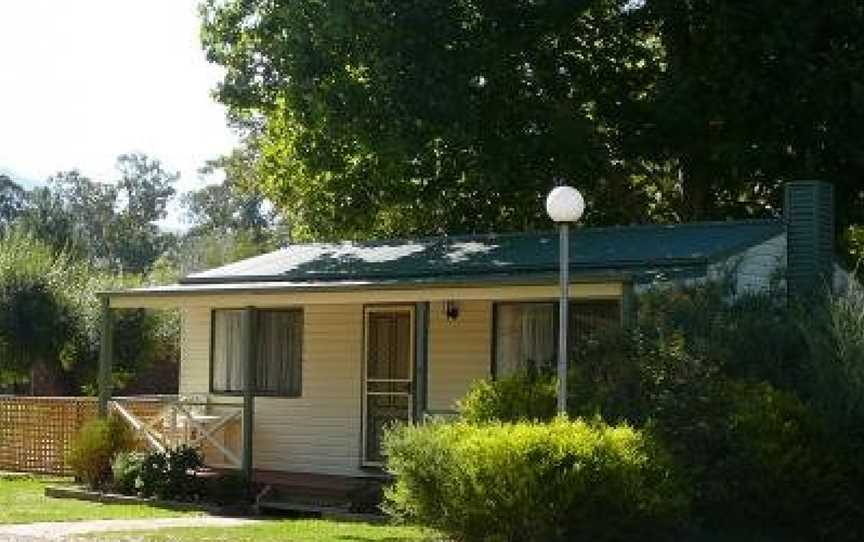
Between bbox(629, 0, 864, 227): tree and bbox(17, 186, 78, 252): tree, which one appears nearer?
bbox(629, 0, 864, 227): tree

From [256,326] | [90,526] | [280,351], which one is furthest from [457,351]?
[90,526]

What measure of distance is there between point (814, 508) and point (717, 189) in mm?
12531

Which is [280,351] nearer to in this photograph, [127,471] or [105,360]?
[105,360]

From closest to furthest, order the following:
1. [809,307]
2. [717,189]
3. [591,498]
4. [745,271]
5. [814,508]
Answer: [591,498], [814,508], [809,307], [745,271], [717,189]

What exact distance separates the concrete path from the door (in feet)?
9.65

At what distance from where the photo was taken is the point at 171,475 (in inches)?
779

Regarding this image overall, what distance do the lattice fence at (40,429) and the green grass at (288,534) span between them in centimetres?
822

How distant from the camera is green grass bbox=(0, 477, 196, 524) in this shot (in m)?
17.2

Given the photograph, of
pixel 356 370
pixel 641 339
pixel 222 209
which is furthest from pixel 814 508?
pixel 222 209

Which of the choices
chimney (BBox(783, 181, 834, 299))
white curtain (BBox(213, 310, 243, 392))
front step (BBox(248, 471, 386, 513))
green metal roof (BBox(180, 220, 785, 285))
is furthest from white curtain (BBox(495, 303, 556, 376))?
white curtain (BBox(213, 310, 243, 392))

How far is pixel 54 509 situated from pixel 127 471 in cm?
209

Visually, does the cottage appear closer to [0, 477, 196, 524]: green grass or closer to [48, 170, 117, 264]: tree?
[0, 477, 196, 524]: green grass

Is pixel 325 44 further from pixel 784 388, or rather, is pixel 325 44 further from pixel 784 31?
pixel 784 388

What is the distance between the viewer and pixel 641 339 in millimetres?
15055
